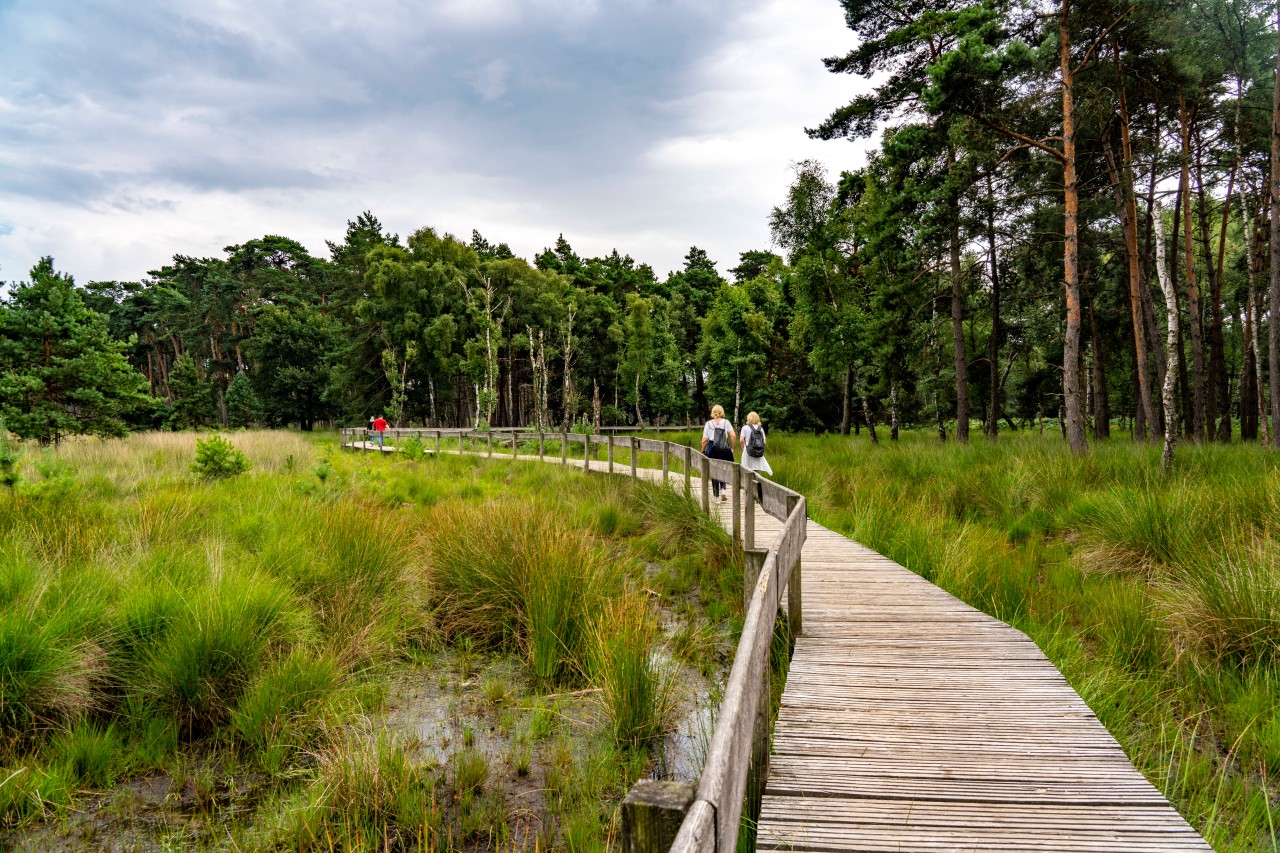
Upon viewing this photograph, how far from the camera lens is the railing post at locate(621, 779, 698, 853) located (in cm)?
111

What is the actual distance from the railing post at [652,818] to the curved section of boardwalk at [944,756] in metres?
1.39

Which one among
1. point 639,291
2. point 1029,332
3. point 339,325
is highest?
point 639,291

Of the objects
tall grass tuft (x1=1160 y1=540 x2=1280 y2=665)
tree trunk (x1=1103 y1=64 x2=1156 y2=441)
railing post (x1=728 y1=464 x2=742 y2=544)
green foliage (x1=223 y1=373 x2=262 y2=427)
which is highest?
tree trunk (x1=1103 y1=64 x2=1156 y2=441)

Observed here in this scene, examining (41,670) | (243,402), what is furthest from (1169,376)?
(243,402)

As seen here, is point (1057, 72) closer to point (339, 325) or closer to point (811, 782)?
point (811, 782)

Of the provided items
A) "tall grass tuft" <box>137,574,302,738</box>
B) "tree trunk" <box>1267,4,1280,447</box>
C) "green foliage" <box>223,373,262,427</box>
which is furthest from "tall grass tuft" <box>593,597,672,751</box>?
"green foliage" <box>223,373,262,427</box>

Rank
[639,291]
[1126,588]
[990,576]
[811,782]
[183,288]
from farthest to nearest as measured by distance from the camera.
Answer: [183,288], [639,291], [990,576], [1126,588], [811,782]

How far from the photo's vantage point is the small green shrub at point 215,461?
9844 millimetres

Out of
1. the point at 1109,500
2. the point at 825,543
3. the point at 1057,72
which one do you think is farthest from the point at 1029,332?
the point at 825,543

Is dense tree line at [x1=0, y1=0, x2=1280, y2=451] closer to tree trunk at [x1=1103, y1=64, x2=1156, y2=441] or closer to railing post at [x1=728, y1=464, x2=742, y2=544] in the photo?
tree trunk at [x1=1103, y1=64, x2=1156, y2=441]

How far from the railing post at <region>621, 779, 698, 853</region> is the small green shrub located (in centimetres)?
1092

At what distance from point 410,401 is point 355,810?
43.2 m

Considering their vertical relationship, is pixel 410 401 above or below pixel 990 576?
above

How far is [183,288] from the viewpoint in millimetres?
57938
